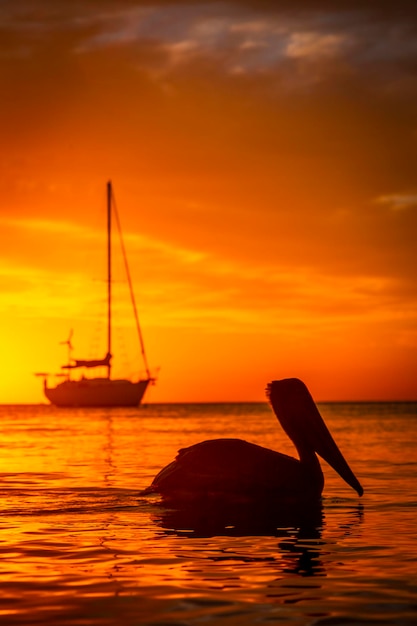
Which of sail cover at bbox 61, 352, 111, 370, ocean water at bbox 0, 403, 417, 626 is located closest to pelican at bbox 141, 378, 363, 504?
ocean water at bbox 0, 403, 417, 626

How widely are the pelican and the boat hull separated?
110 meters

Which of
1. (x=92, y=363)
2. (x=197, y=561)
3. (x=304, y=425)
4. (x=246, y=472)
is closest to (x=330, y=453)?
(x=304, y=425)

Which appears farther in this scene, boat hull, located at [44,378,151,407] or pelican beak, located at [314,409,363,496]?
boat hull, located at [44,378,151,407]

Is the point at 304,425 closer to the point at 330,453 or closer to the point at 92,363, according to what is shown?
the point at 330,453

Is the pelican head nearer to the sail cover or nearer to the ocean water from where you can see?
the ocean water

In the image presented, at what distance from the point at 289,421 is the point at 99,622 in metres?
7.75

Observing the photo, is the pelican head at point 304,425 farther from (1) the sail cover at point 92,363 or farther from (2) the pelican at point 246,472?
(1) the sail cover at point 92,363

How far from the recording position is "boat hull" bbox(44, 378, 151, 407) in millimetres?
123562

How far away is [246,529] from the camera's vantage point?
1136 cm

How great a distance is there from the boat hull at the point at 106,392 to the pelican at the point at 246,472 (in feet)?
360

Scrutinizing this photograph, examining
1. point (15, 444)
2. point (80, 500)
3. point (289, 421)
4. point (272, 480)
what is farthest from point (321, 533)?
point (15, 444)

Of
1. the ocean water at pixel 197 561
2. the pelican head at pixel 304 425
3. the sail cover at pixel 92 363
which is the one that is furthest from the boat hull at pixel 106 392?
the pelican head at pixel 304 425

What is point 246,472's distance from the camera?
42.8 feet

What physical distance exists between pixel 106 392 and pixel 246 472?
4433 inches
